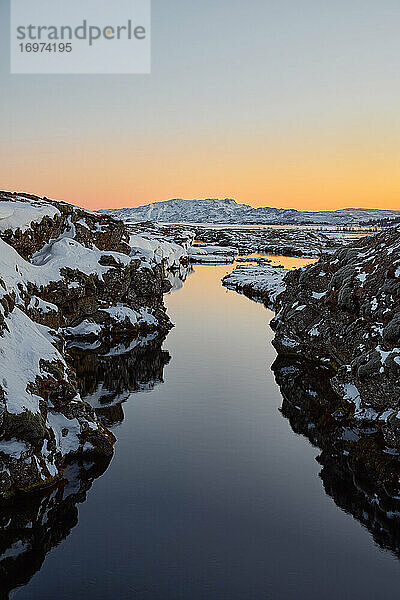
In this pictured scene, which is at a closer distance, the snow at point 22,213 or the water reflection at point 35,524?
the water reflection at point 35,524

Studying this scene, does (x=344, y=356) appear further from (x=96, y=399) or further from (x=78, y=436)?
(x=78, y=436)

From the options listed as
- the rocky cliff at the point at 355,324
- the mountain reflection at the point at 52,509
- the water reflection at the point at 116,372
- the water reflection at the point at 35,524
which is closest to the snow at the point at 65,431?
the mountain reflection at the point at 52,509

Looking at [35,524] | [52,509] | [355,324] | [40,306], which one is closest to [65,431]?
[52,509]

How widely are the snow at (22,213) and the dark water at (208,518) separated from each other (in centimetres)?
1722

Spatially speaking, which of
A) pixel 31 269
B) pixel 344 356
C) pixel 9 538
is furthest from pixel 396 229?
pixel 9 538

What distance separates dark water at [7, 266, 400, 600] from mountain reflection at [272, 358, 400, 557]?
0.62 ft

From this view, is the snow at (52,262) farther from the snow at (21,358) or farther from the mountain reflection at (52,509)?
the mountain reflection at (52,509)

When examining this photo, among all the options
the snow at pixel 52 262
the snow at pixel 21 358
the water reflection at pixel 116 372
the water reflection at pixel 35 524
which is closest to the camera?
the water reflection at pixel 35 524

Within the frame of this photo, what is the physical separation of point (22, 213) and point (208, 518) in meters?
33.9

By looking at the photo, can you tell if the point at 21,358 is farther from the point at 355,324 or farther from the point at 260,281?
the point at 260,281

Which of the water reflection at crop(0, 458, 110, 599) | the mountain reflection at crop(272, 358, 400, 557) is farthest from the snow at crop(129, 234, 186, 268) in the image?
the water reflection at crop(0, 458, 110, 599)

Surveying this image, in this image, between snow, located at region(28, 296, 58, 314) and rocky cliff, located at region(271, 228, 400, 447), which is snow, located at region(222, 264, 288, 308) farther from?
snow, located at region(28, 296, 58, 314)

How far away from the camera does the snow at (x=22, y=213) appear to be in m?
41.8

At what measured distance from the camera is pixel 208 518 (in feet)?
64.3
